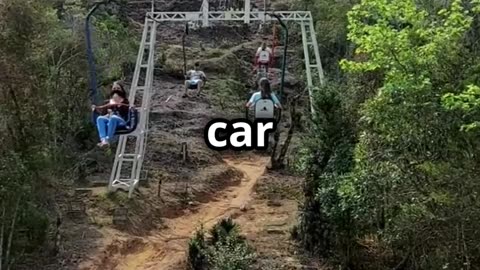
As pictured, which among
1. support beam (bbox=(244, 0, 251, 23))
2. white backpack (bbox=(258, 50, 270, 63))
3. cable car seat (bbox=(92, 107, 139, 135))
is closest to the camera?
cable car seat (bbox=(92, 107, 139, 135))

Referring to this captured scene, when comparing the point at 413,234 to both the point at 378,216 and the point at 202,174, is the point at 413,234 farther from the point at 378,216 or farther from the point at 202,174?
the point at 202,174

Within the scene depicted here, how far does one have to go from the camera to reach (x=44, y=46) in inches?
413

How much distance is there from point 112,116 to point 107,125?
156mm

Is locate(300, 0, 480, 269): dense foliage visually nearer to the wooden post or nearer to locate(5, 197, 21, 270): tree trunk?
locate(5, 197, 21, 270): tree trunk

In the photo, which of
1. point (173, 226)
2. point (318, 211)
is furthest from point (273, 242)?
point (173, 226)

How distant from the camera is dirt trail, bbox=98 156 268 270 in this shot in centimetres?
1066

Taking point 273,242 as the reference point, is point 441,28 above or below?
above

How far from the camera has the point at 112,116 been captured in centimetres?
1059

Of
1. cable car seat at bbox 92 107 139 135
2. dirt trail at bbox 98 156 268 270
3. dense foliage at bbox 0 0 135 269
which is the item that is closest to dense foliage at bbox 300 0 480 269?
dirt trail at bbox 98 156 268 270

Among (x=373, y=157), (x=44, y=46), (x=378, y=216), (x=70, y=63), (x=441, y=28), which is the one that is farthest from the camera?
(x=70, y=63)

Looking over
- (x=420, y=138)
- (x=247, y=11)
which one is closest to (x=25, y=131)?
(x=247, y=11)

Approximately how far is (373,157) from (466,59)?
5.03ft

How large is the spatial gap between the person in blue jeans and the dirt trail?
A: 6.24 feet

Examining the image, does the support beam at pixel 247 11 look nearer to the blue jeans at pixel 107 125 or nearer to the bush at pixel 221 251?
the blue jeans at pixel 107 125
